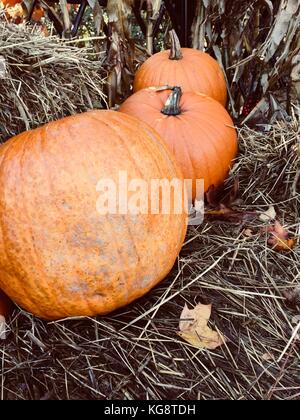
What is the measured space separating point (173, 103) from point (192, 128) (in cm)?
16

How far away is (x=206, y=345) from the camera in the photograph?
5.77 feet

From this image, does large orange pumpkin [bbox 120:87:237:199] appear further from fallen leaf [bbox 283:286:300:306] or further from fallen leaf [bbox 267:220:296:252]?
fallen leaf [bbox 283:286:300:306]

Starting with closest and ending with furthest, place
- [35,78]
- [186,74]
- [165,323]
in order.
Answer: [165,323], [35,78], [186,74]

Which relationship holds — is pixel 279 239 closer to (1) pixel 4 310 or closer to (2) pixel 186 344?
(2) pixel 186 344

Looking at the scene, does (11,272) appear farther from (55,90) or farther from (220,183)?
(220,183)

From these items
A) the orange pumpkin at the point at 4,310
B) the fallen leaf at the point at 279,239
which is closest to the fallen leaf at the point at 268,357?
the fallen leaf at the point at 279,239

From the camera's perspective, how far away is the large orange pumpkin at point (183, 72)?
304 centimetres

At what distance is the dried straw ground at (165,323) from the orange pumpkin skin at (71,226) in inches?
4.7

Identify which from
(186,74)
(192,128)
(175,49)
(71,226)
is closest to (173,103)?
(192,128)

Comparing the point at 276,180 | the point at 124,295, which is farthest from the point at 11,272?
the point at 276,180

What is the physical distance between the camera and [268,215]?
2.45m

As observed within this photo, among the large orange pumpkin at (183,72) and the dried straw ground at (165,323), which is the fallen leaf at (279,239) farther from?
the large orange pumpkin at (183,72)

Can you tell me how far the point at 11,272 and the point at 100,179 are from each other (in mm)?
458

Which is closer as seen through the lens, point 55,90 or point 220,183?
point 55,90
